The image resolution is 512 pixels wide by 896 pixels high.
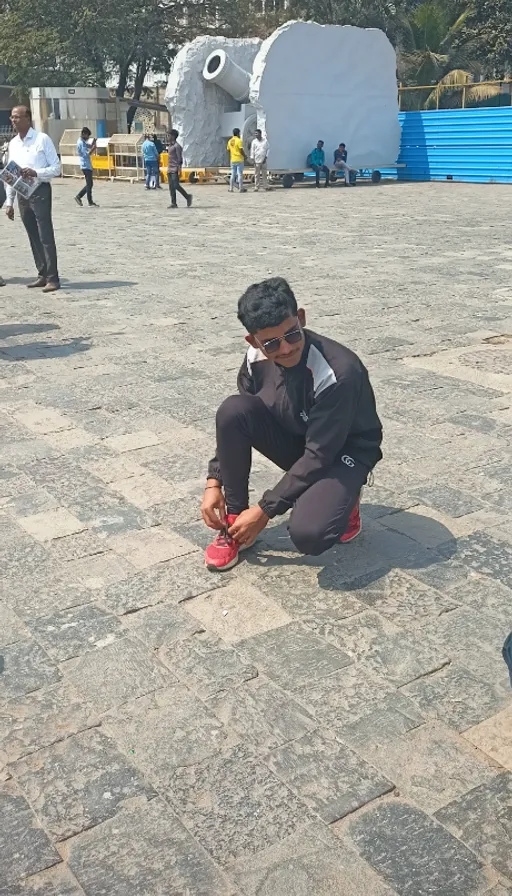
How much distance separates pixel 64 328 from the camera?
756 centimetres

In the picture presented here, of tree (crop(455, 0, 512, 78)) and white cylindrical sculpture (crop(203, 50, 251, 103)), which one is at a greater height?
tree (crop(455, 0, 512, 78))

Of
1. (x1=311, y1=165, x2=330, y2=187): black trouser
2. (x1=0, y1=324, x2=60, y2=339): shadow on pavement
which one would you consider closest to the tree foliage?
(x1=311, y1=165, x2=330, y2=187): black trouser

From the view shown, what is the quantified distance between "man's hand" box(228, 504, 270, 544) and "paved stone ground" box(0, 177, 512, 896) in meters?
0.19

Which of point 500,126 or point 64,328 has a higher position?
point 500,126

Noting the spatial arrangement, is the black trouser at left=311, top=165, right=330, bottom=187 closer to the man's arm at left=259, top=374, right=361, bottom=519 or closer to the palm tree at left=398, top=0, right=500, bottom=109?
the palm tree at left=398, top=0, right=500, bottom=109

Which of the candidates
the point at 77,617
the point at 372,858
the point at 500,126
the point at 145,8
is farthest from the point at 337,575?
the point at 145,8

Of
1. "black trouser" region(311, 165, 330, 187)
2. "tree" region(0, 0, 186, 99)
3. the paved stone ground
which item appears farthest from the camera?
"tree" region(0, 0, 186, 99)

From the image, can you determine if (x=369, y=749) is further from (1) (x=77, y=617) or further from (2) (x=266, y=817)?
(1) (x=77, y=617)

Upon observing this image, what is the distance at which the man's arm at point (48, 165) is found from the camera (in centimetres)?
874

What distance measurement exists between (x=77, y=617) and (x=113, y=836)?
1.06m

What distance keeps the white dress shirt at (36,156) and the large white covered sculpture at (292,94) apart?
52.8 ft

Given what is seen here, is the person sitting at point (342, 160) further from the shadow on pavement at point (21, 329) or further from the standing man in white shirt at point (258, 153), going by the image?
the shadow on pavement at point (21, 329)

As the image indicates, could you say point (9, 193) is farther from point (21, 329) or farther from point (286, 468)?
point (286, 468)

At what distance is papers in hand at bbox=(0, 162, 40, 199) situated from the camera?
869 centimetres
